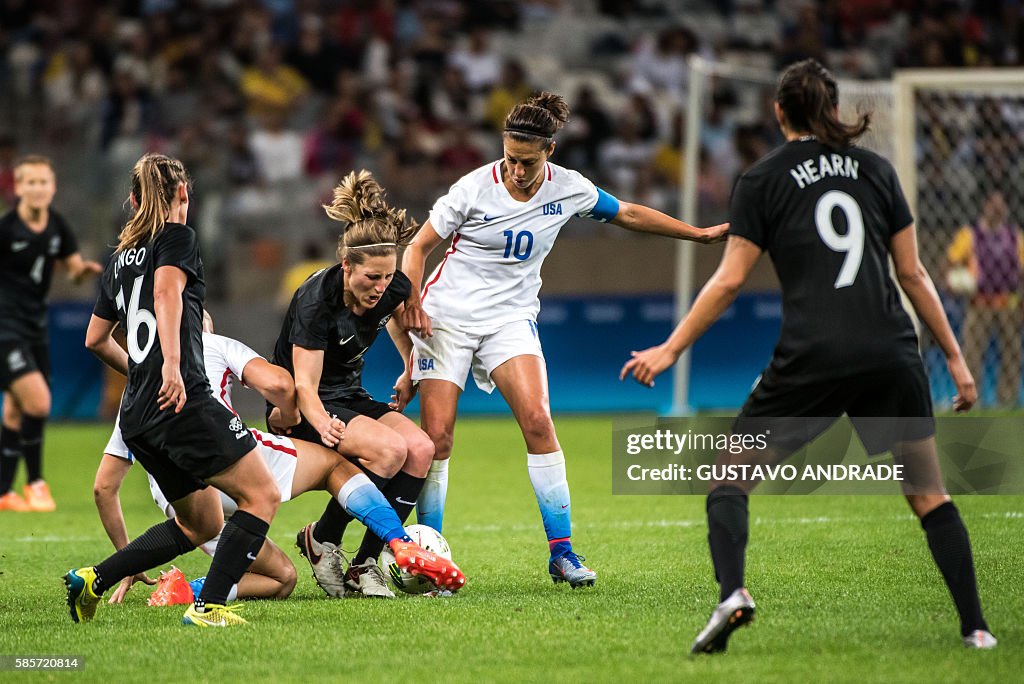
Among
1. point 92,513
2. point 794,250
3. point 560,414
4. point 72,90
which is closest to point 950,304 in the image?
point 560,414

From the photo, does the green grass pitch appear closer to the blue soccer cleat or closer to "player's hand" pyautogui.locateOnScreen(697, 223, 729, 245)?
the blue soccer cleat

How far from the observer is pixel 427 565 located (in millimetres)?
5324

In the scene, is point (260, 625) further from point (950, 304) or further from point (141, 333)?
point (950, 304)

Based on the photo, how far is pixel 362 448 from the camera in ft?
19.0

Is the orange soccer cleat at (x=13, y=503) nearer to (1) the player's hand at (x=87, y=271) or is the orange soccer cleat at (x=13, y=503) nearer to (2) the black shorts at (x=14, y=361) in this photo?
(2) the black shorts at (x=14, y=361)

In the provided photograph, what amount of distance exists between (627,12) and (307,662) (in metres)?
17.0

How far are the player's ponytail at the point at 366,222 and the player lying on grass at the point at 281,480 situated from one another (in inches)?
24.6

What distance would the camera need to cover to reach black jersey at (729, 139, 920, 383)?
4.38m

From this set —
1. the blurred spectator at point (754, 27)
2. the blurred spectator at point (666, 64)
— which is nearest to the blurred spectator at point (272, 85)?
the blurred spectator at point (666, 64)

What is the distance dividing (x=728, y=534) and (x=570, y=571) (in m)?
1.76

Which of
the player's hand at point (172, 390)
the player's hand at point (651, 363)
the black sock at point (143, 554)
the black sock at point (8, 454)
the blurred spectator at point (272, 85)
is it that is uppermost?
the blurred spectator at point (272, 85)

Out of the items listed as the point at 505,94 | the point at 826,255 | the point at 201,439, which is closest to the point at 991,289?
the point at 505,94

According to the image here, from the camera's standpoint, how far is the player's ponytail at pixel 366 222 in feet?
18.5

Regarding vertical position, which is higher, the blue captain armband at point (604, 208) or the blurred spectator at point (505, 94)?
the blurred spectator at point (505, 94)
